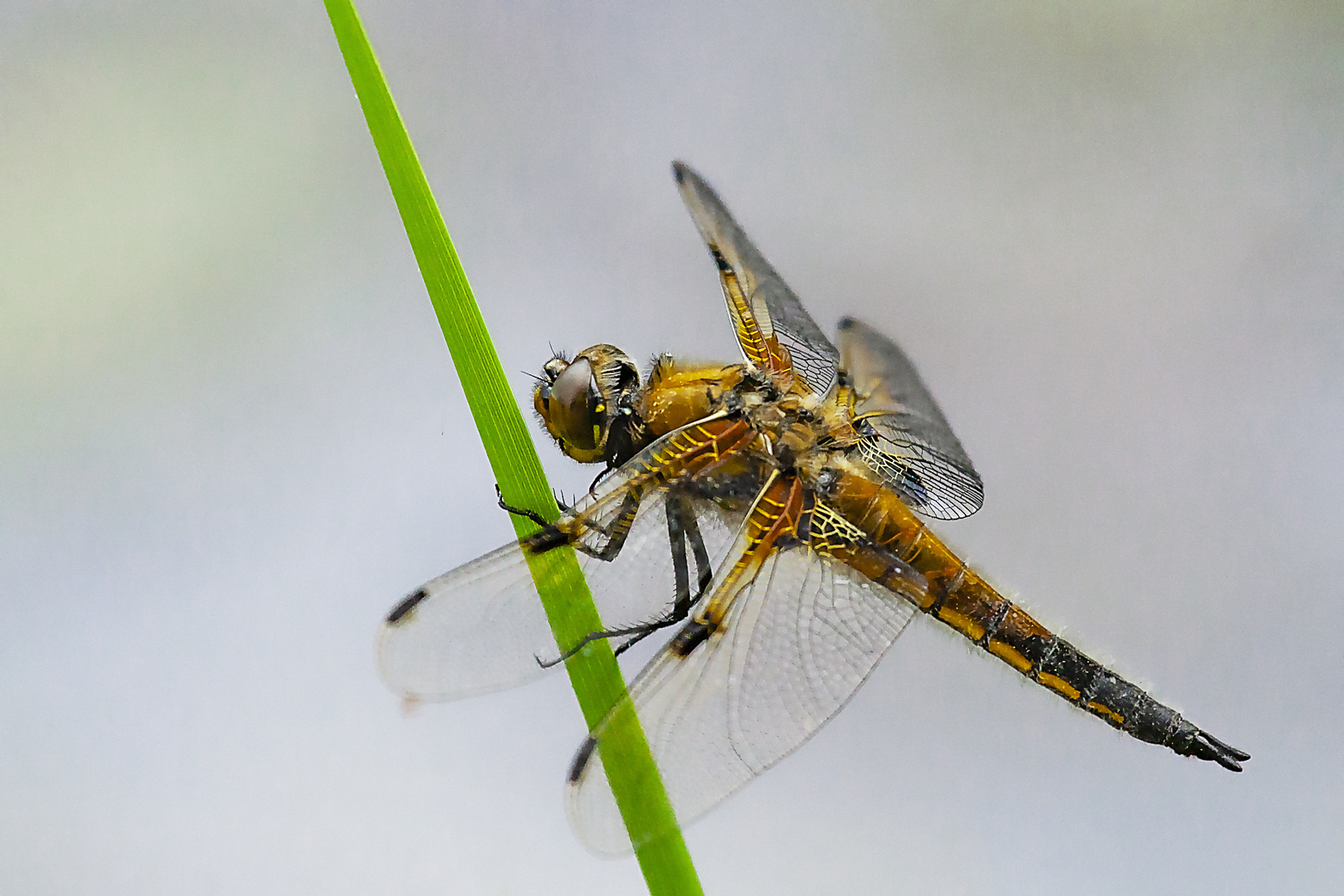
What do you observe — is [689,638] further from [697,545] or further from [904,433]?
[904,433]

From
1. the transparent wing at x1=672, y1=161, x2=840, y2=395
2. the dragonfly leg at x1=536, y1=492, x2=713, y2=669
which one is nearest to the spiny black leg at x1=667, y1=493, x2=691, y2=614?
the dragonfly leg at x1=536, y1=492, x2=713, y2=669

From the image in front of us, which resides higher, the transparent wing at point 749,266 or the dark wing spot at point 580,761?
the transparent wing at point 749,266

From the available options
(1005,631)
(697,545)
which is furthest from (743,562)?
(1005,631)

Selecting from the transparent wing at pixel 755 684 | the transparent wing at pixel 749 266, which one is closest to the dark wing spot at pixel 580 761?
the transparent wing at pixel 755 684

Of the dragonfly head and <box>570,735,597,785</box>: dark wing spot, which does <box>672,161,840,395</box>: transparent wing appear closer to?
the dragonfly head

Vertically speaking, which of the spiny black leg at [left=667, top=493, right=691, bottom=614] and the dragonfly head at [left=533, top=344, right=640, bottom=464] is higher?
the dragonfly head at [left=533, top=344, right=640, bottom=464]

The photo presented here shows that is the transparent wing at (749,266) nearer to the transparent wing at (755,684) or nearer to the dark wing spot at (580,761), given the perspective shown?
the transparent wing at (755,684)

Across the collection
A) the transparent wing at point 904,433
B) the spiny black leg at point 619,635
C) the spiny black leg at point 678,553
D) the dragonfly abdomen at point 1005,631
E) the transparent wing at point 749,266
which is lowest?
the spiny black leg at point 619,635
